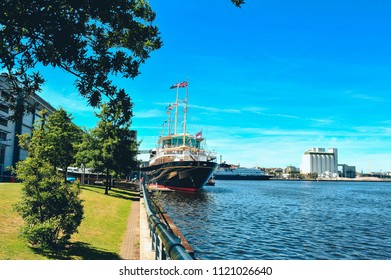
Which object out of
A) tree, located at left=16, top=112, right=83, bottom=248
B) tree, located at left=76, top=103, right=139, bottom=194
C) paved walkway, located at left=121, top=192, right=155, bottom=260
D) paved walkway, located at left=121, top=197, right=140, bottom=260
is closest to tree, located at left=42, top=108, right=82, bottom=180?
tree, located at left=76, top=103, right=139, bottom=194

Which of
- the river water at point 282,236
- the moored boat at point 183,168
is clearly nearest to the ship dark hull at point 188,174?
the moored boat at point 183,168

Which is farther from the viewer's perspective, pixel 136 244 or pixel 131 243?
pixel 131 243

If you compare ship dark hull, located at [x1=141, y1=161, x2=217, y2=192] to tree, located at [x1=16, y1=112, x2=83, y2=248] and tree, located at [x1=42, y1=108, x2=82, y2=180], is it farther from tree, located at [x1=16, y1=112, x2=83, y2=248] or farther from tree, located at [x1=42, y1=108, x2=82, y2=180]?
tree, located at [x1=16, y1=112, x2=83, y2=248]

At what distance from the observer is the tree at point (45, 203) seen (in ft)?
41.9

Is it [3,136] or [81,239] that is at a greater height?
[3,136]

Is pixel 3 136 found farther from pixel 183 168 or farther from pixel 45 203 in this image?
pixel 45 203

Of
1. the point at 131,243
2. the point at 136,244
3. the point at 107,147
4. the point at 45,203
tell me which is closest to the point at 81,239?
A: the point at 131,243

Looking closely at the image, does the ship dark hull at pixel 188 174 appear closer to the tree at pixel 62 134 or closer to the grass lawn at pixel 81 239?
the tree at pixel 62 134

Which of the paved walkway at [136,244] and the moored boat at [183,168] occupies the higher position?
the moored boat at [183,168]

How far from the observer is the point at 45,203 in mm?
13117

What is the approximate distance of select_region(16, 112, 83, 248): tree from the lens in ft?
41.9

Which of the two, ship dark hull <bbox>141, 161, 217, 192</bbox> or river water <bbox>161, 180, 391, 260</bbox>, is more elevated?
ship dark hull <bbox>141, 161, 217, 192</bbox>

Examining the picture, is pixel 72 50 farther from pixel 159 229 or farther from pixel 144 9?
pixel 159 229
